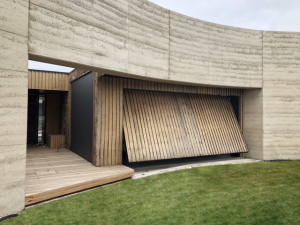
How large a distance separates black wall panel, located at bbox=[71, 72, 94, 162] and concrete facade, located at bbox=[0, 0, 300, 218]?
7.12ft

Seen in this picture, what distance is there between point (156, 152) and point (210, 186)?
238cm

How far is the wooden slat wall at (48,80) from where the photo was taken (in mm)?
10242

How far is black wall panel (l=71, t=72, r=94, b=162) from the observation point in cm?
765

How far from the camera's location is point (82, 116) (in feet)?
28.1

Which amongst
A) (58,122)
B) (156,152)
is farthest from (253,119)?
(58,122)

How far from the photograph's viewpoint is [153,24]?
670cm

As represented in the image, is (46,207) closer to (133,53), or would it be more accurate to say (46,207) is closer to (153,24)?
(133,53)

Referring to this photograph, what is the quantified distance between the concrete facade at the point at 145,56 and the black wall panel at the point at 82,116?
85.4 inches

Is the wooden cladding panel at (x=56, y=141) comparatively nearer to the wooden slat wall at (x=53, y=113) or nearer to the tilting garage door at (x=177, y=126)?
the wooden slat wall at (x=53, y=113)

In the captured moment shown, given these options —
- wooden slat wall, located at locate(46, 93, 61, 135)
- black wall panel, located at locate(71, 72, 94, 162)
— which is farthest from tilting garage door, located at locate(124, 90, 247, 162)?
wooden slat wall, located at locate(46, 93, 61, 135)

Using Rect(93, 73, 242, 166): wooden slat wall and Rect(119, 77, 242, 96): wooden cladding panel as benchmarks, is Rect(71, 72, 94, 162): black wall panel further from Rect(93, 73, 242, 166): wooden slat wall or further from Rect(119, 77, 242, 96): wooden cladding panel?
Rect(119, 77, 242, 96): wooden cladding panel

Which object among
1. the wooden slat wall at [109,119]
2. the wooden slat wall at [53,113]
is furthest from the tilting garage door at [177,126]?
the wooden slat wall at [53,113]

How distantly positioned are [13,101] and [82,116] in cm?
466

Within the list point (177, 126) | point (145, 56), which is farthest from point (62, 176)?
point (177, 126)
